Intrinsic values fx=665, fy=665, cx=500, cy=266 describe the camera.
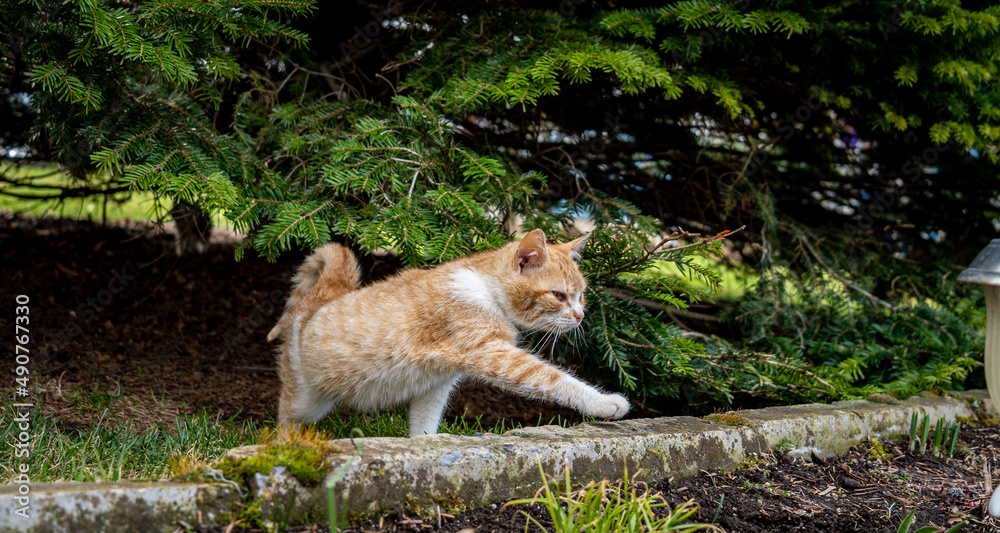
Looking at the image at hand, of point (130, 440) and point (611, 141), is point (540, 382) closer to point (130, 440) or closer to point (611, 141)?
point (130, 440)

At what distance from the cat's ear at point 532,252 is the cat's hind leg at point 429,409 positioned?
60 cm

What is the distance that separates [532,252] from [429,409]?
856 millimetres

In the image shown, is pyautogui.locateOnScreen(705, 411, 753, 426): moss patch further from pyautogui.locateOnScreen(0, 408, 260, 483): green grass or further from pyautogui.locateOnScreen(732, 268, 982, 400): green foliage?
pyautogui.locateOnScreen(0, 408, 260, 483): green grass

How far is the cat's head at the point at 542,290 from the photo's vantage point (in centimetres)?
275

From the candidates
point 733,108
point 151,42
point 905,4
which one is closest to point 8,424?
point 151,42

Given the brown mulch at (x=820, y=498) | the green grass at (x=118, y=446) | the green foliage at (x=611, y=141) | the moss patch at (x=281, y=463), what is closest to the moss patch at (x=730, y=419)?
the brown mulch at (x=820, y=498)

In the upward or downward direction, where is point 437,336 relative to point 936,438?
upward

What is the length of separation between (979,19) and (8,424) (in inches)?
188

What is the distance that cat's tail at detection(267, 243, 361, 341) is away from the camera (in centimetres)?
316

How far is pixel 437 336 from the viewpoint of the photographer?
8.77 ft

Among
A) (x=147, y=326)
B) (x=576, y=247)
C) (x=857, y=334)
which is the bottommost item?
(x=857, y=334)

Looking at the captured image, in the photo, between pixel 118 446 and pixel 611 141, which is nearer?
pixel 118 446

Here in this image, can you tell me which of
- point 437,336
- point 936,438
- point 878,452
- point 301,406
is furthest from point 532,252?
point 936,438

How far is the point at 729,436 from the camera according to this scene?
252 cm
